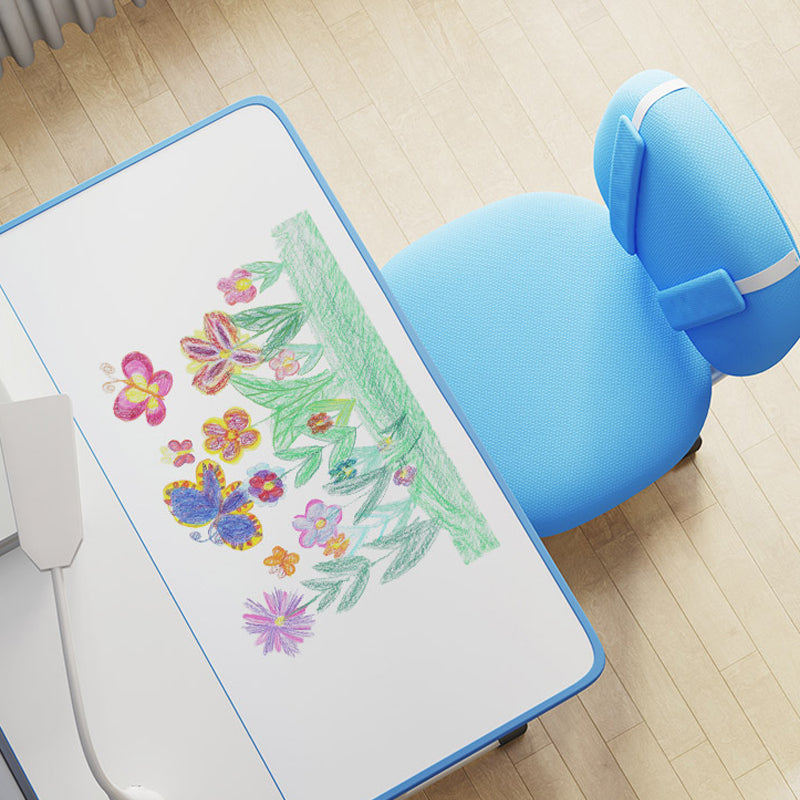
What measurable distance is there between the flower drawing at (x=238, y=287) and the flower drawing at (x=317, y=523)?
307 millimetres

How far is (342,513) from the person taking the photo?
122 cm

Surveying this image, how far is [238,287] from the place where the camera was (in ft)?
4.19

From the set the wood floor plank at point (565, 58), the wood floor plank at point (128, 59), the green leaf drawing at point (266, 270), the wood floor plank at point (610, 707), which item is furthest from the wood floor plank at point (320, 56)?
the wood floor plank at point (610, 707)

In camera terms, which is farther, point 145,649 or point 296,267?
point 296,267

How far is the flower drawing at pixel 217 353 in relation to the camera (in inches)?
49.3

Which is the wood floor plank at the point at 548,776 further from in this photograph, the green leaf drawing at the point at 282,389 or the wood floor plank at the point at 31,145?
the wood floor plank at the point at 31,145

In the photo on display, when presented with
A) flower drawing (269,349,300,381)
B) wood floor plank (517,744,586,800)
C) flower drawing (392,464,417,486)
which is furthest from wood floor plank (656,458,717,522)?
flower drawing (269,349,300,381)

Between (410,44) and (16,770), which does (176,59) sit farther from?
(16,770)

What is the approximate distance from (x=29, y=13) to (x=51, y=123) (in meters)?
0.24

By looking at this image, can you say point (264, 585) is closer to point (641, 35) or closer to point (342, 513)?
point (342, 513)

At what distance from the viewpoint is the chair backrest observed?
1.14 metres

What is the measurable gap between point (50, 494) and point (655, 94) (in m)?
0.91

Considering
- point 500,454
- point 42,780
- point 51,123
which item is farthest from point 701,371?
point 51,123

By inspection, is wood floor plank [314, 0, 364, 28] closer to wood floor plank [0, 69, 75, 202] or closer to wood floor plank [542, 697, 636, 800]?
wood floor plank [0, 69, 75, 202]
